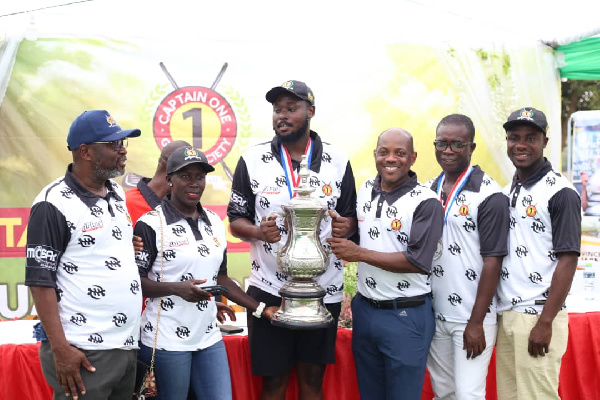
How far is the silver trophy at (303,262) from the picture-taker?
305 cm

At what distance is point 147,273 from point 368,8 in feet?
13.5

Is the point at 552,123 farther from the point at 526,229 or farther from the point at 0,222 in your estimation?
the point at 0,222

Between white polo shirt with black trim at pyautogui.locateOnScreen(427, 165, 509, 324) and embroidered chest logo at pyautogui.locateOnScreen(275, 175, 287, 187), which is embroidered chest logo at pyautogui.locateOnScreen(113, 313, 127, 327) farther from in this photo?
white polo shirt with black trim at pyautogui.locateOnScreen(427, 165, 509, 324)

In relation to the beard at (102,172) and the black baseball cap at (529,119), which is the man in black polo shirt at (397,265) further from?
the beard at (102,172)

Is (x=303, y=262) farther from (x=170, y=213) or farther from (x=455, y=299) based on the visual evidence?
(x=455, y=299)

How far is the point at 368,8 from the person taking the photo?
614 centimetres

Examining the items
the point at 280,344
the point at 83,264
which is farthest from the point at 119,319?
the point at 280,344

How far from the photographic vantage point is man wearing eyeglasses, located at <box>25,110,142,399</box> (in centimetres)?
257

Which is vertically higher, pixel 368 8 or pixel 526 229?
pixel 368 8

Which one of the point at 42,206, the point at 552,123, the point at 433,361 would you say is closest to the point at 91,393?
the point at 42,206

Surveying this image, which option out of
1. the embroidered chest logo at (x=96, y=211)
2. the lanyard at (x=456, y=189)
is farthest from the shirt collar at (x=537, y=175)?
the embroidered chest logo at (x=96, y=211)

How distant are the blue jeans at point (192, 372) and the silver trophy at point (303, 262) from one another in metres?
0.36

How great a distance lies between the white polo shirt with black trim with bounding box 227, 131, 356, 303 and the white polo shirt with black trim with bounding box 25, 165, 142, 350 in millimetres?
849

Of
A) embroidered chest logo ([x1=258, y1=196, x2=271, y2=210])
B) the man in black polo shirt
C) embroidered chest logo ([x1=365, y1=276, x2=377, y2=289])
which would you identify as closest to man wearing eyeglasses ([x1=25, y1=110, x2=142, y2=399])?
embroidered chest logo ([x1=258, y1=196, x2=271, y2=210])
